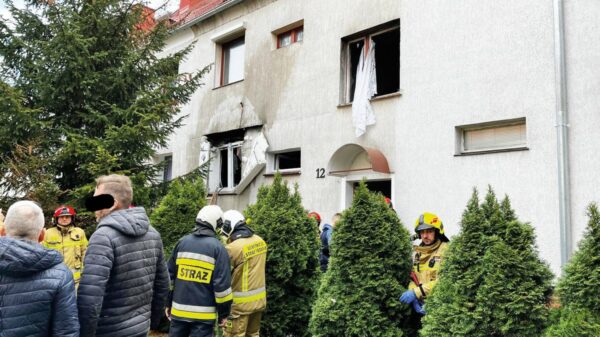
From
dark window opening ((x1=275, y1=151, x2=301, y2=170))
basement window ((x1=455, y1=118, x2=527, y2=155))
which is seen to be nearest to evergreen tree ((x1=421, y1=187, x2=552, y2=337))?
basement window ((x1=455, y1=118, x2=527, y2=155))

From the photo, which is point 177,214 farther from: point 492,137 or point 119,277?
point 492,137

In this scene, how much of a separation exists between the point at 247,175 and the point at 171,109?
323cm

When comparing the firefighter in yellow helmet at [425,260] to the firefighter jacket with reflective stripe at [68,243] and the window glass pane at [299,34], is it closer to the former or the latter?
the firefighter jacket with reflective stripe at [68,243]

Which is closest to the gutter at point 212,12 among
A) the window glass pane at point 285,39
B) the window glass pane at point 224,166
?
the window glass pane at point 285,39

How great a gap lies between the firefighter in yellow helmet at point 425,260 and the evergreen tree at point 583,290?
4.54 feet

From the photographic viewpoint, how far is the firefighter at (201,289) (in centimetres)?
433

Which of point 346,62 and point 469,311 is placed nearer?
point 469,311

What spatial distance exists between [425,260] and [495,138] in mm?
3943

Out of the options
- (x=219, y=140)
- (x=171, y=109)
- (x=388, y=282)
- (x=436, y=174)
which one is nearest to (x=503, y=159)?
(x=436, y=174)

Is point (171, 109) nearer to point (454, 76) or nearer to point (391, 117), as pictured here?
point (391, 117)

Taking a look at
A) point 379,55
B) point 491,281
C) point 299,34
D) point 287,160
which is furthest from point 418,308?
point 299,34

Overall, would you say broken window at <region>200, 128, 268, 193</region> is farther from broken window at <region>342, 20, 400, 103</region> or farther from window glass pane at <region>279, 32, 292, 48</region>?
broken window at <region>342, 20, 400, 103</region>

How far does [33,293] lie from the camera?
261cm

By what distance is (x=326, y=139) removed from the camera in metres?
10.5
